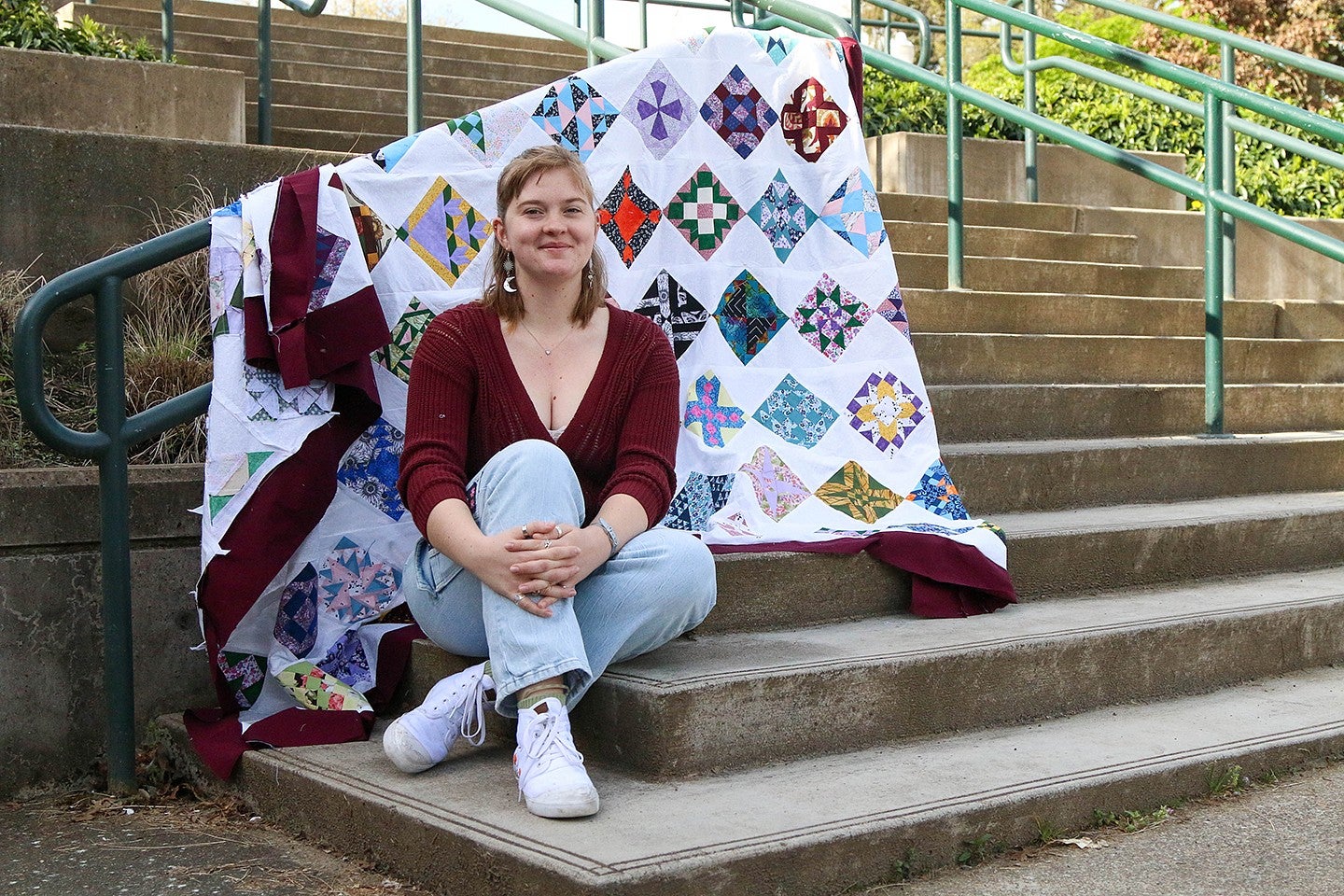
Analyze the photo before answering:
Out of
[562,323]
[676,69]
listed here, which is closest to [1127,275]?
[676,69]

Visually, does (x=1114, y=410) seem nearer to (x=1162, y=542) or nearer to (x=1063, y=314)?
(x=1063, y=314)

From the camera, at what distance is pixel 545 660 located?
2336mm

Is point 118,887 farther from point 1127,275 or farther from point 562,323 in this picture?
point 1127,275

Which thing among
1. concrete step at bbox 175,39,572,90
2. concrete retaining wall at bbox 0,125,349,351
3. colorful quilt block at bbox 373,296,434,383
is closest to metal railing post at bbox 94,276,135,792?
colorful quilt block at bbox 373,296,434,383

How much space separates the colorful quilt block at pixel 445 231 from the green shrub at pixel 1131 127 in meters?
4.24

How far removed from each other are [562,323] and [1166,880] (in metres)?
1.44

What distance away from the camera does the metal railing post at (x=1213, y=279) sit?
4.39 m

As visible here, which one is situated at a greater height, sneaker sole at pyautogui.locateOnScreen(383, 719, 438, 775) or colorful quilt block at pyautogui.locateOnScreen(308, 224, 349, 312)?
colorful quilt block at pyautogui.locateOnScreen(308, 224, 349, 312)

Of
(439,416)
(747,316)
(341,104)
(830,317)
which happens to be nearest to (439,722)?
(439,416)

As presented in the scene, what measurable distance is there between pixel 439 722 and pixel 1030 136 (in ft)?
15.6

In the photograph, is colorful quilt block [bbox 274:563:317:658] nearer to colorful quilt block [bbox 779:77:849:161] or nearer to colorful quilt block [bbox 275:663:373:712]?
colorful quilt block [bbox 275:663:373:712]

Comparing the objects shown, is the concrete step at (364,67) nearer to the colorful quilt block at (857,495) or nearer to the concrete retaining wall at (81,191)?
the concrete retaining wall at (81,191)

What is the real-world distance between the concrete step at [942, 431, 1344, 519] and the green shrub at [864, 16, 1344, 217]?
3192mm

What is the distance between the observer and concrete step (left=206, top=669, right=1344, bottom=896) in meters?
2.06
